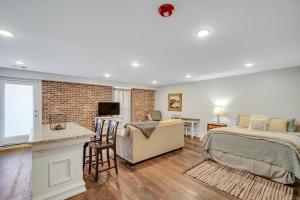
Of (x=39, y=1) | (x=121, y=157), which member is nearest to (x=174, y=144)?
(x=121, y=157)

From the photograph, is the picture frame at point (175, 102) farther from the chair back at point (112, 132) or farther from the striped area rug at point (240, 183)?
the chair back at point (112, 132)

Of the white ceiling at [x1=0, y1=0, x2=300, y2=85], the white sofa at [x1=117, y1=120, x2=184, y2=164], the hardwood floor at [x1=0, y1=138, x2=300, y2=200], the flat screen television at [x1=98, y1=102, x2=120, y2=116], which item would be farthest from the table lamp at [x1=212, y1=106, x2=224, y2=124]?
the flat screen television at [x1=98, y1=102, x2=120, y2=116]

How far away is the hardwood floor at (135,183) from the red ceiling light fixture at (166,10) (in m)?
2.39

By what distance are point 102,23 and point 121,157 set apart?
9.59 feet

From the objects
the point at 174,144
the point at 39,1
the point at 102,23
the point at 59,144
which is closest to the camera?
the point at 39,1

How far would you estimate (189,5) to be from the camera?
52.7 inches

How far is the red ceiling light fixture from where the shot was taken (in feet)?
4.38

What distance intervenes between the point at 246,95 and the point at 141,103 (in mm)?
4479

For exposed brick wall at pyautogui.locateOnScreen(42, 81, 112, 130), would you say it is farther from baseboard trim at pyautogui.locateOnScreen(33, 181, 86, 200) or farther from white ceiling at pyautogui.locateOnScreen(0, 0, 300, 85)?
baseboard trim at pyautogui.locateOnScreen(33, 181, 86, 200)

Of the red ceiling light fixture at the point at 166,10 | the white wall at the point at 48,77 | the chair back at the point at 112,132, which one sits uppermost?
the red ceiling light fixture at the point at 166,10

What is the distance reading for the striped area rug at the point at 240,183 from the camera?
2.11m

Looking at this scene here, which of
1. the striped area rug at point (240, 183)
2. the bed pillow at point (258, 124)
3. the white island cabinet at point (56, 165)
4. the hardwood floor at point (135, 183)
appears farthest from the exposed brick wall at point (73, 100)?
the bed pillow at point (258, 124)

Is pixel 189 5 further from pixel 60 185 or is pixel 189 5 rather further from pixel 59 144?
pixel 60 185

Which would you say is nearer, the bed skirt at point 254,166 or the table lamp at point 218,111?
the bed skirt at point 254,166
